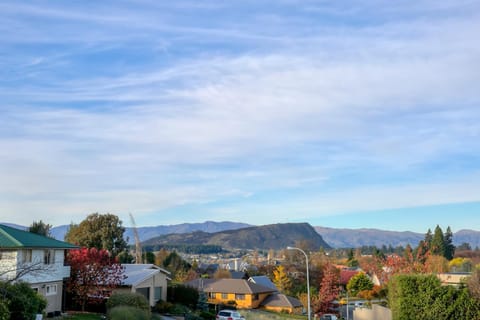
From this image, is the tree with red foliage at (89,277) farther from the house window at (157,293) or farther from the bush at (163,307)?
the house window at (157,293)

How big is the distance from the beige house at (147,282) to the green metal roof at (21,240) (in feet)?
28.1

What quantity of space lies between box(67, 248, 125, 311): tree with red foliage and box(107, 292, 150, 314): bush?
2.16 m

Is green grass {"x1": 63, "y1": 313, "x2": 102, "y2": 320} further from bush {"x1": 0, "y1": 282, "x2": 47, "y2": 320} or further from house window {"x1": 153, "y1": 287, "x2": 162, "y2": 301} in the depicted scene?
house window {"x1": 153, "y1": 287, "x2": 162, "y2": 301}

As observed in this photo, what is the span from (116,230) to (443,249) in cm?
9449

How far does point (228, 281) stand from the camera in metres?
78.4

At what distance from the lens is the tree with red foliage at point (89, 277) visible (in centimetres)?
4322

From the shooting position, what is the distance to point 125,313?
1460 inches

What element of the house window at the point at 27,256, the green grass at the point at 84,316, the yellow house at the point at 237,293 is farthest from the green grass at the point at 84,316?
the yellow house at the point at 237,293

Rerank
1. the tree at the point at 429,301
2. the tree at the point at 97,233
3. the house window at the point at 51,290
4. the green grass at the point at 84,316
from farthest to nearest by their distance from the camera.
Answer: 1. the tree at the point at 97,233
2. the house window at the point at 51,290
3. the green grass at the point at 84,316
4. the tree at the point at 429,301

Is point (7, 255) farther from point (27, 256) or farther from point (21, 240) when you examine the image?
point (27, 256)

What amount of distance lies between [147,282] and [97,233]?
19.4 metres

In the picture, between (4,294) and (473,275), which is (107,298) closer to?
(4,294)

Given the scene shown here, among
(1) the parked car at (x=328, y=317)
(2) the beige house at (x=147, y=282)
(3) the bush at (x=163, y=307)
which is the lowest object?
(1) the parked car at (x=328, y=317)

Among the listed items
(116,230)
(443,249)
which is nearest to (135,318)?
(116,230)
